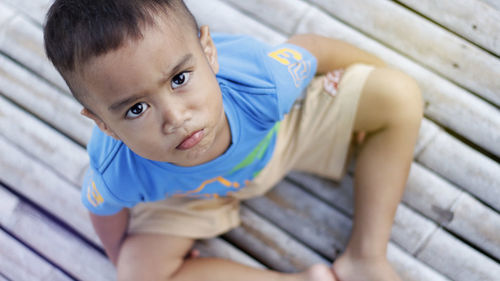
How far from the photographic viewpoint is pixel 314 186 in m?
1.11

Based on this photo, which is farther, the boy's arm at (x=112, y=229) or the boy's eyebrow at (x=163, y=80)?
the boy's arm at (x=112, y=229)

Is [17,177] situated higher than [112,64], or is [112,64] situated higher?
[112,64]

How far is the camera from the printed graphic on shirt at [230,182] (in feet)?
2.99

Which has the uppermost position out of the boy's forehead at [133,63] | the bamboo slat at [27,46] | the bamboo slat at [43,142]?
the boy's forehead at [133,63]

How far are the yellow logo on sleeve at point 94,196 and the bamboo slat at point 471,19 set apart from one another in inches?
34.7

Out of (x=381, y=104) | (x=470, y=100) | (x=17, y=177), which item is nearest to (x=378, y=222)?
(x=381, y=104)

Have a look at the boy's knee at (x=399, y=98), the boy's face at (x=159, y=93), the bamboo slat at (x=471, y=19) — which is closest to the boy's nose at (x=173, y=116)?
the boy's face at (x=159, y=93)

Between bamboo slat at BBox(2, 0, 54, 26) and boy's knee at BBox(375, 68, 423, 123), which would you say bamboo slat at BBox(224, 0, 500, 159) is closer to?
boy's knee at BBox(375, 68, 423, 123)

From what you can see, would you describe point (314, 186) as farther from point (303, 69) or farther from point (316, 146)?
point (303, 69)

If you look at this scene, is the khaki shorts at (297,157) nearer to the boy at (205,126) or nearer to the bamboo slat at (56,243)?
the boy at (205,126)

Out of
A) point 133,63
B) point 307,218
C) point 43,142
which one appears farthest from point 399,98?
point 43,142

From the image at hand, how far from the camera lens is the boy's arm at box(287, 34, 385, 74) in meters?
0.99

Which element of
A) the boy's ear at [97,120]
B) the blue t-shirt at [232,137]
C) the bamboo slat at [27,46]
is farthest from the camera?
the bamboo slat at [27,46]

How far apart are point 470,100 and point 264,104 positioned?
546 mm
